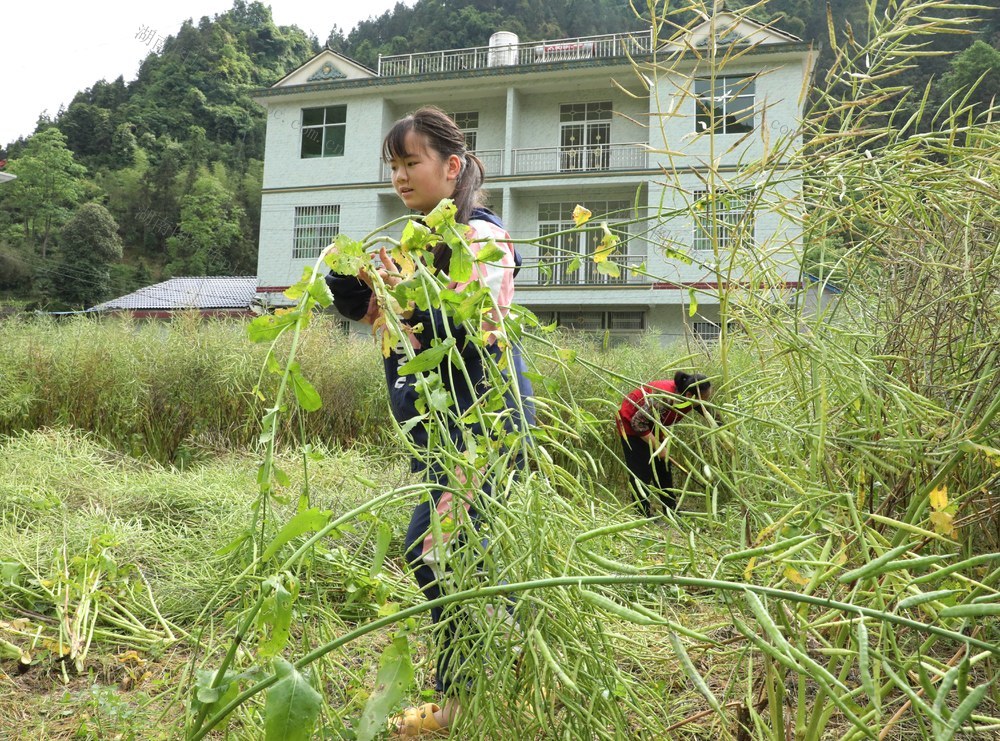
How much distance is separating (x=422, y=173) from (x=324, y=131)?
55.6ft

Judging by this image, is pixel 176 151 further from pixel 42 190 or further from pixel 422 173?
pixel 422 173

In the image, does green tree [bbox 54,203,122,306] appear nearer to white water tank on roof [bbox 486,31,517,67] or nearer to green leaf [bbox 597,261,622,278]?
white water tank on roof [bbox 486,31,517,67]

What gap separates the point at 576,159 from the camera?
1644cm

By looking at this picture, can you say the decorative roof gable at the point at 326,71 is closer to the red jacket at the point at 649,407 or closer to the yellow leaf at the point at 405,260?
the red jacket at the point at 649,407

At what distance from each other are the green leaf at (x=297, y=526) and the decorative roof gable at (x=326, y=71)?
58.9 feet

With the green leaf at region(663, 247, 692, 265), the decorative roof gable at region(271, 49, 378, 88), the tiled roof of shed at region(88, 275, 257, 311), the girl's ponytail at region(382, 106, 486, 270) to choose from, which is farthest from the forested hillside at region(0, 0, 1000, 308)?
the green leaf at region(663, 247, 692, 265)

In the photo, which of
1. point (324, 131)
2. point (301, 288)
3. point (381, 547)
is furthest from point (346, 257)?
point (324, 131)

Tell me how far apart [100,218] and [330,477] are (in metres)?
35.6

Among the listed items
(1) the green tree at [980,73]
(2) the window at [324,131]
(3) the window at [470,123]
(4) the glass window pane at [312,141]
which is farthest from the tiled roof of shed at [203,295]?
(1) the green tree at [980,73]

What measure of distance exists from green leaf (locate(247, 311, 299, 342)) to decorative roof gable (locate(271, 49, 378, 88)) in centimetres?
1770

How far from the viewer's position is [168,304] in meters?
21.3

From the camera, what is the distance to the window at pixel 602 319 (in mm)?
16062

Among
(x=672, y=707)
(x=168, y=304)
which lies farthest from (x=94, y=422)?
(x=168, y=304)

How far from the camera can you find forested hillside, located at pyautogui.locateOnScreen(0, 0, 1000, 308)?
33156 millimetres
